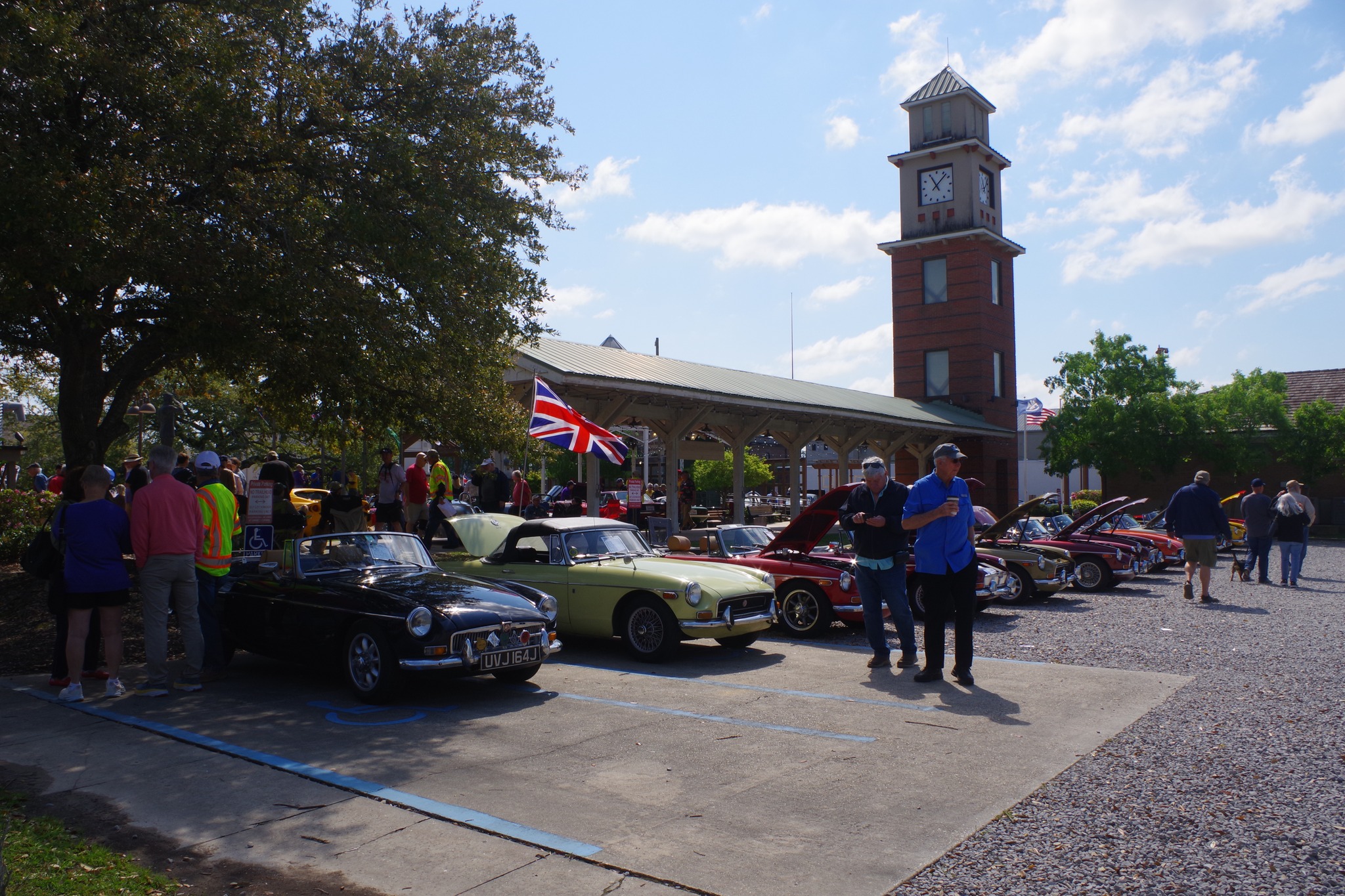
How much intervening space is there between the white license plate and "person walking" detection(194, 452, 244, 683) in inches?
102

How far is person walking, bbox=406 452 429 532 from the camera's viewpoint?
671 inches

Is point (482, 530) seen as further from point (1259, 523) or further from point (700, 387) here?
point (1259, 523)

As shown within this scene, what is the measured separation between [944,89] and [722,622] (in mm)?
38583

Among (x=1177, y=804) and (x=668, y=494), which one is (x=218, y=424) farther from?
(x=1177, y=804)

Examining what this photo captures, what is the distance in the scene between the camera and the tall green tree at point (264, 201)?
8398 mm

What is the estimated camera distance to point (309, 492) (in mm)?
19594

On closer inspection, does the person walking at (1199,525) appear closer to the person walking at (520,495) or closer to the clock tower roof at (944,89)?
the person walking at (520,495)

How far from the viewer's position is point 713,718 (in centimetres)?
683

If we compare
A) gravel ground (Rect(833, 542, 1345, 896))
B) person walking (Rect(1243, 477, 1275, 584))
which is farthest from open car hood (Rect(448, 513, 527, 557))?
person walking (Rect(1243, 477, 1275, 584))

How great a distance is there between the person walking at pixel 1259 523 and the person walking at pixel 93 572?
1707 centimetres

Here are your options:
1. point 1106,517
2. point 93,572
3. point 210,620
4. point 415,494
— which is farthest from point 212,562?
point 1106,517

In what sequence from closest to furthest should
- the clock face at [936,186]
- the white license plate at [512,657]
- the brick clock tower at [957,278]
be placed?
1. the white license plate at [512,657]
2. the brick clock tower at [957,278]
3. the clock face at [936,186]

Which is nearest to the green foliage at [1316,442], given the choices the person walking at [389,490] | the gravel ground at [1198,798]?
the gravel ground at [1198,798]

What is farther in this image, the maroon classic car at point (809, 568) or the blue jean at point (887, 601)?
the maroon classic car at point (809, 568)
